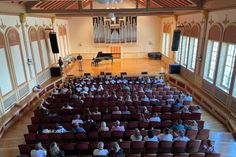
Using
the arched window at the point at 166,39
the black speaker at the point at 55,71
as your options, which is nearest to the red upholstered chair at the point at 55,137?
the black speaker at the point at 55,71

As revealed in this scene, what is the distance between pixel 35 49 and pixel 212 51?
35.1 ft

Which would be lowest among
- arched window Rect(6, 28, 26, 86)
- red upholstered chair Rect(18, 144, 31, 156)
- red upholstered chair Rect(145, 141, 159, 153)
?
red upholstered chair Rect(145, 141, 159, 153)

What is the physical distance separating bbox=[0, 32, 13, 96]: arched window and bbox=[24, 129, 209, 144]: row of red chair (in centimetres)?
381

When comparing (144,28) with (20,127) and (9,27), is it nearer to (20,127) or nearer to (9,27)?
(9,27)

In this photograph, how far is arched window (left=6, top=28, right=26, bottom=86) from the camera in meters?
9.52

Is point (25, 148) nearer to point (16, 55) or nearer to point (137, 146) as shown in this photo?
point (137, 146)

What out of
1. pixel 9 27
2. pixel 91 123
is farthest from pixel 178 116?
pixel 9 27

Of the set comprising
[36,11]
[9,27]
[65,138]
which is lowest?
[65,138]

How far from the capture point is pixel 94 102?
8.99 meters

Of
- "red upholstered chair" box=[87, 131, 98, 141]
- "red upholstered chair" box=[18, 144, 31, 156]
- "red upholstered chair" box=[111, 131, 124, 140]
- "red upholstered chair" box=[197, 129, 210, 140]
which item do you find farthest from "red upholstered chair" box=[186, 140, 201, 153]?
"red upholstered chair" box=[18, 144, 31, 156]

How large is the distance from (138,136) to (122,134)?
2.12 ft

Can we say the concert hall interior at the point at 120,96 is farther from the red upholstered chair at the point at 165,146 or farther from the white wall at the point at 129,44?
Result: the white wall at the point at 129,44

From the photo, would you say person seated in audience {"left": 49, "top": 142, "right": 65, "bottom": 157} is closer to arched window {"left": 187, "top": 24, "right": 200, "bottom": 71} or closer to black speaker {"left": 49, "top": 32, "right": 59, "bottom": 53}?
black speaker {"left": 49, "top": 32, "right": 59, "bottom": 53}

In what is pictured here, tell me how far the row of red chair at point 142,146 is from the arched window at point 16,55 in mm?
5820
